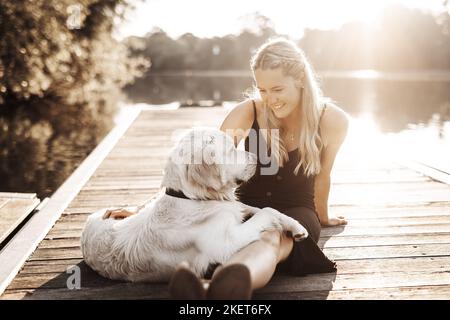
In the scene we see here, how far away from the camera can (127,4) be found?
26.7m

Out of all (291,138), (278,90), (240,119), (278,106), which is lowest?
(291,138)

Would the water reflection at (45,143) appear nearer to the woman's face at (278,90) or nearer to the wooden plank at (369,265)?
the wooden plank at (369,265)

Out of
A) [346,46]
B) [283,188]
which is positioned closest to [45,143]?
[283,188]

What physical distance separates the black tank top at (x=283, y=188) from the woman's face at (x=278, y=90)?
1.10 feet

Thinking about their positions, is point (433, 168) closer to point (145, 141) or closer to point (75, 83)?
point (145, 141)

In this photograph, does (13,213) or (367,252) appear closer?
(367,252)

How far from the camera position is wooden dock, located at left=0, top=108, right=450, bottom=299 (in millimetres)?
3377

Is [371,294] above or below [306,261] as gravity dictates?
below

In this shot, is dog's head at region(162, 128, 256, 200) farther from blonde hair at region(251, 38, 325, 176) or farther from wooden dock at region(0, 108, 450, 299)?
blonde hair at region(251, 38, 325, 176)

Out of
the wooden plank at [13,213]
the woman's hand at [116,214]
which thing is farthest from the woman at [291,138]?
the wooden plank at [13,213]

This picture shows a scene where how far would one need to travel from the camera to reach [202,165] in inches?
128

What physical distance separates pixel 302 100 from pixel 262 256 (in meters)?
1.65

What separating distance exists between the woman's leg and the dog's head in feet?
1.43

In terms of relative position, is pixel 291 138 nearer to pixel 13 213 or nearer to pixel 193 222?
pixel 193 222
